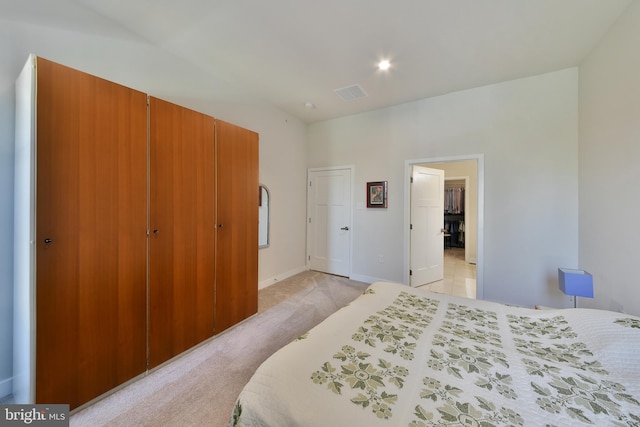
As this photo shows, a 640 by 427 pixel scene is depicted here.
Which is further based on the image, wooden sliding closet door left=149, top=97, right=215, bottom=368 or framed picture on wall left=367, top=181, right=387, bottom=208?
framed picture on wall left=367, top=181, right=387, bottom=208

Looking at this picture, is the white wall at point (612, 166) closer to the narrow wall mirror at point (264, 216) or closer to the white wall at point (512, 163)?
the white wall at point (512, 163)

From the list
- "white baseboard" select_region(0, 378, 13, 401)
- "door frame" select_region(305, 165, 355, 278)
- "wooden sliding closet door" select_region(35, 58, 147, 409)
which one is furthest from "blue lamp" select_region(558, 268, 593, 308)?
"white baseboard" select_region(0, 378, 13, 401)

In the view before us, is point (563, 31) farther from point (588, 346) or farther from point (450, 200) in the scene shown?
point (450, 200)

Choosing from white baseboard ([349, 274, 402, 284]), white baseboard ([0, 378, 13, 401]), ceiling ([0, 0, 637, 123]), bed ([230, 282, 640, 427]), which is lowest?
white baseboard ([0, 378, 13, 401])

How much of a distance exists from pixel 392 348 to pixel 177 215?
1864 mm

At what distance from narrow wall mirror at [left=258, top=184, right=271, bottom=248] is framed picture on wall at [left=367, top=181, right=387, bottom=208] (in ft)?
5.38

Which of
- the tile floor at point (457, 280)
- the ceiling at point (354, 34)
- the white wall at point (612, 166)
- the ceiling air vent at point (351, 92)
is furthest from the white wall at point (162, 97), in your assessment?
the white wall at point (612, 166)

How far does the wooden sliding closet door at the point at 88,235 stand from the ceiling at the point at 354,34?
91cm

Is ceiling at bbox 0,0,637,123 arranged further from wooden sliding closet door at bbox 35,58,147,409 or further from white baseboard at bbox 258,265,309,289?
white baseboard at bbox 258,265,309,289

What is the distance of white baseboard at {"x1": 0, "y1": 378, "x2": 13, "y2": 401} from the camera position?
1.58m

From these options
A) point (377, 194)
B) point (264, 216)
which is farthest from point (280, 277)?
point (377, 194)

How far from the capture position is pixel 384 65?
8.82 feet

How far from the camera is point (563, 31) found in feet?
7.08

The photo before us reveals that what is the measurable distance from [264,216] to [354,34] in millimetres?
2596
